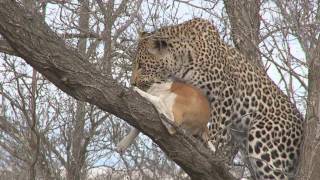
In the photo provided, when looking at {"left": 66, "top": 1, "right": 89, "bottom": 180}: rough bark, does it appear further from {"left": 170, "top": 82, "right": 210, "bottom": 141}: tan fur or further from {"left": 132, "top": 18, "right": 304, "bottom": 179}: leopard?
{"left": 170, "top": 82, "right": 210, "bottom": 141}: tan fur

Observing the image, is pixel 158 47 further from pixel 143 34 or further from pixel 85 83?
pixel 85 83

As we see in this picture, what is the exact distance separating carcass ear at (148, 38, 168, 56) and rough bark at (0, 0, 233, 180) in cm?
232

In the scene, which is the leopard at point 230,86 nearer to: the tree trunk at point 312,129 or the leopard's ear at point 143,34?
the leopard's ear at point 143,34

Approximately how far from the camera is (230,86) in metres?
6.81

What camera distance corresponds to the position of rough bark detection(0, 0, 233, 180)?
4129 millimetres

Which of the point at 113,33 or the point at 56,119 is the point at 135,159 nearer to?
the point at 56,119

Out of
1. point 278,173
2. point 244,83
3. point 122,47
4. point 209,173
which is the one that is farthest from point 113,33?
point 209,173

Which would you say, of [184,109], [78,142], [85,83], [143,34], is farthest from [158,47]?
[85,83]

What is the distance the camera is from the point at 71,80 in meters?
4.33

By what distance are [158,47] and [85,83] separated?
274 cm

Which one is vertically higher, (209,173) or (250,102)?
(250,102)

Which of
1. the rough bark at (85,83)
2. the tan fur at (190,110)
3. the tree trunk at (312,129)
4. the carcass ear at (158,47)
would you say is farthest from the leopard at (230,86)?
the rough bark at (85,83)

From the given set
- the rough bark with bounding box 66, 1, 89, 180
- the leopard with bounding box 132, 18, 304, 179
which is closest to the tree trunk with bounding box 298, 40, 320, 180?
the leopard with bounding box 132, 18, 304, 179

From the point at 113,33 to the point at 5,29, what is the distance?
3.54 m
